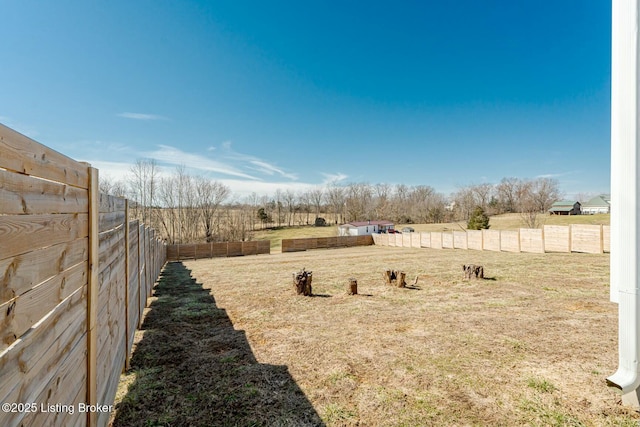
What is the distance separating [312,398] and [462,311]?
4502mm

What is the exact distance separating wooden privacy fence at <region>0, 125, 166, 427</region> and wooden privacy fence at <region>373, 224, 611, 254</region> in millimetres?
19302

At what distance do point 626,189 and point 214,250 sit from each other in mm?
22682

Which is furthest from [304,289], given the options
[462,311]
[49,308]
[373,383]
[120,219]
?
[49,308]

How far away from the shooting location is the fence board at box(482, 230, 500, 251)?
19328 millimetres

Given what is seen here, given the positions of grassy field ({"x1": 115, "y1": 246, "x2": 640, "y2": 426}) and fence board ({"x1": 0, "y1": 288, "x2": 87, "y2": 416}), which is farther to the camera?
grassy field ({"x1": 115, "y1": 246, "x2": 640, "y2": 426})

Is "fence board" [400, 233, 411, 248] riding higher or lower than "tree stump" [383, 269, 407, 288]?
lower

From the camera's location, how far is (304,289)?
836cm

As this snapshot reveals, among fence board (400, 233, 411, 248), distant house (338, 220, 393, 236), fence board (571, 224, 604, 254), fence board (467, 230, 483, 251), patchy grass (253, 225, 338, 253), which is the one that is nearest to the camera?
fence board (571, 224, 604, 254)

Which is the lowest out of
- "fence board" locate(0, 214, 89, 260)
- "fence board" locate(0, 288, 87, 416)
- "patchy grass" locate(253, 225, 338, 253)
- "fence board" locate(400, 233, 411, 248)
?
"patchy grass" locate(253, 225, 338, 253)

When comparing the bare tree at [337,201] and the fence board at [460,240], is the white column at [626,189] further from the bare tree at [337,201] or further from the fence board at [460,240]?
the bare tree at [337,201]

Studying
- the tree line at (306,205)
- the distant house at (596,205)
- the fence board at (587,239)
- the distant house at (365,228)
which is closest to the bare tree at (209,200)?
the tree line at (306,205)

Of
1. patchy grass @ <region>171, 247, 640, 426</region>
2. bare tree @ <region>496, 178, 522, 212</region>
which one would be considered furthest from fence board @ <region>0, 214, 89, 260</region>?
bare tree @ <region>496, 178, 522, 212</region>

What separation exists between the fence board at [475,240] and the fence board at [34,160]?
74.6ft

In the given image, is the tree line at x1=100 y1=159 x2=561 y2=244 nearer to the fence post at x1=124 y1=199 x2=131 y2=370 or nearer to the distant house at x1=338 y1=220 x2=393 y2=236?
the distant house at x1=338 y1=220 x2=393 y2=236
